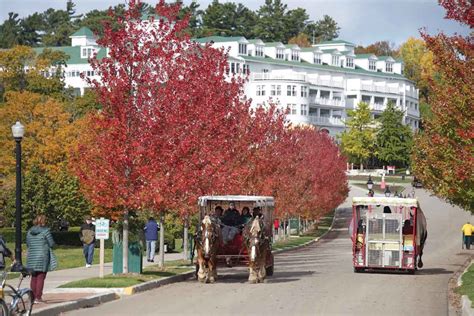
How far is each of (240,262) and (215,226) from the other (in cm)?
180

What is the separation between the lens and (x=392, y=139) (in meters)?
146

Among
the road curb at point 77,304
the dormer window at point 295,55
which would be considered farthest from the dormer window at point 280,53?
the road curb at point 77,304

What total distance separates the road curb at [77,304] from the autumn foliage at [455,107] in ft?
31.6

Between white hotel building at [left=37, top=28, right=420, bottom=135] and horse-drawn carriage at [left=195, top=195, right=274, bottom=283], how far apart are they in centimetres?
10825

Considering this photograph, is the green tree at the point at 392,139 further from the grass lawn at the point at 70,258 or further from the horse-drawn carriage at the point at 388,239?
the horse-drawn carriage at the point at 388,239

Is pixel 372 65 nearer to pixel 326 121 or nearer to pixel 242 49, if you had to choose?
pixel 326 121

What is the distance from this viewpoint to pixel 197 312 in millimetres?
21953

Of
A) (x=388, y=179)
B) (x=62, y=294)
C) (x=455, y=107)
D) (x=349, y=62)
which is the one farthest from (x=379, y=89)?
(x=62, y=294)

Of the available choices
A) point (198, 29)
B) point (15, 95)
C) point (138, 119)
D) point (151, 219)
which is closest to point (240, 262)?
point (138, 119)

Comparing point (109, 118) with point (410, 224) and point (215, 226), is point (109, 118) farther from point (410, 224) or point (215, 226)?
point (410, 224)

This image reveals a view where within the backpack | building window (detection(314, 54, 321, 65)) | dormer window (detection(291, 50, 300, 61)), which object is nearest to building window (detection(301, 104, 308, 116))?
dormer window (detection(291, 50, 300, 61))

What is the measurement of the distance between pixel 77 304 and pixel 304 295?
599 centimetres

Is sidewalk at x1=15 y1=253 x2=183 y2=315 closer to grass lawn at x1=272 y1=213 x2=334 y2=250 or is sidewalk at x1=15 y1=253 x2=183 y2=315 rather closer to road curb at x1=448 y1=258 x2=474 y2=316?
road curb at x1=448 y1=258 x2=474 y2=316

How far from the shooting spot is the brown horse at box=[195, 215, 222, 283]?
100 feet
